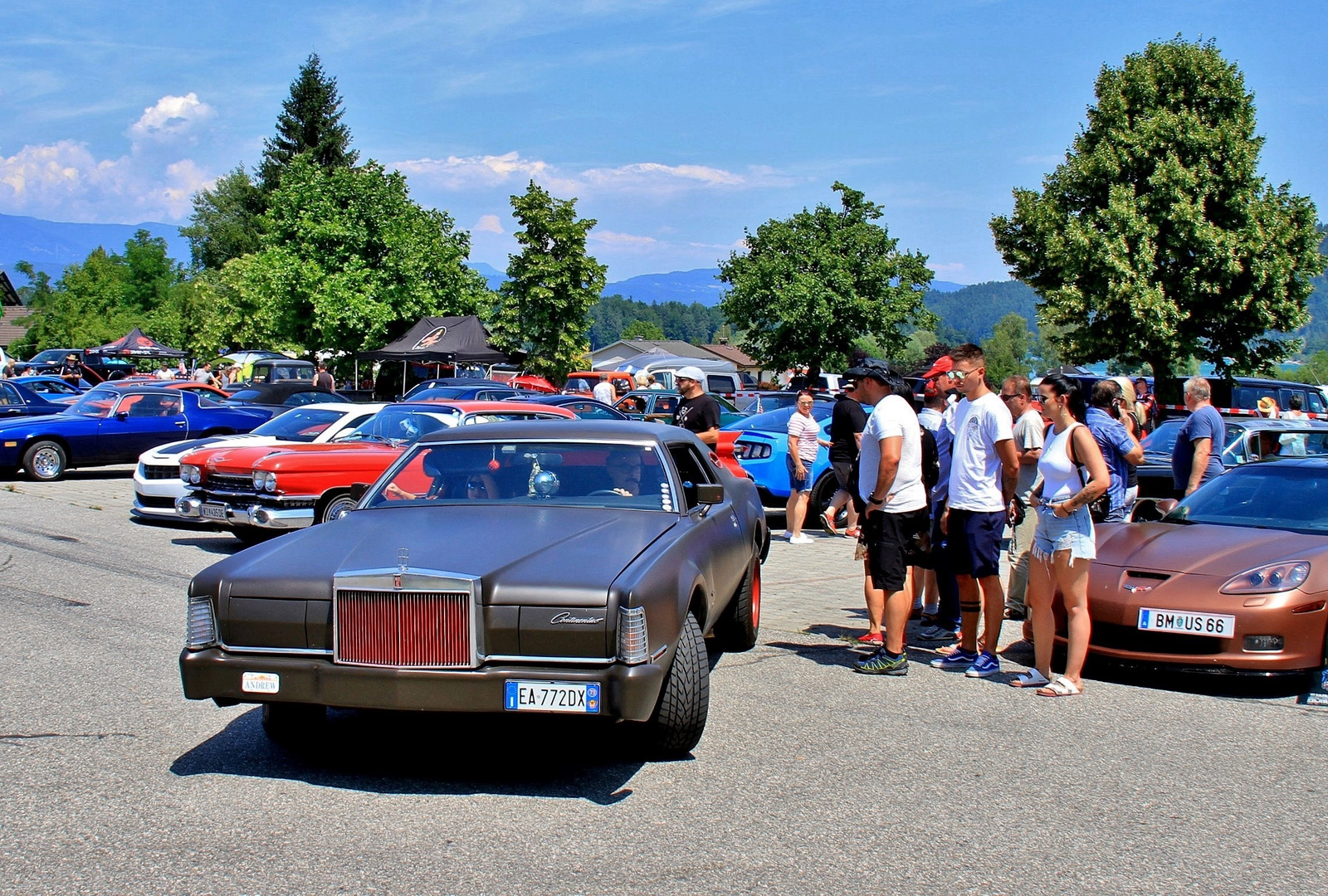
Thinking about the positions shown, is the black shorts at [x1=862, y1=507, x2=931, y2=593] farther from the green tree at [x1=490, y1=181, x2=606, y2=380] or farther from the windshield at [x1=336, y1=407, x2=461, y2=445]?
the green tree at [x1=490, y1=181, x2=606, y2=380]

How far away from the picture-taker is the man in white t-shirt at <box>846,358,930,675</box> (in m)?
6.44

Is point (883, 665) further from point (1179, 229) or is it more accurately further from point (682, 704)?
point (1179, 229)

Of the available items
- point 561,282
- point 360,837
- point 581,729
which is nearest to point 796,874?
point 360,837

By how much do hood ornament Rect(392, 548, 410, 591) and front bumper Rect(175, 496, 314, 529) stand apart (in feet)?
19.9

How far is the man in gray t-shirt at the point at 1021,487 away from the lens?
24.5ft

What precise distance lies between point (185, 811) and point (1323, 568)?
6.07 meters

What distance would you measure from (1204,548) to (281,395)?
19061mm

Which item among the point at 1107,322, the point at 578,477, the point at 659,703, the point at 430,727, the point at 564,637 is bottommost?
the point at 430,727

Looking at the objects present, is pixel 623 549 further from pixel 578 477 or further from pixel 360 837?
pixel 360 837

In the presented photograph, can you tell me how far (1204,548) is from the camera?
6.86 m

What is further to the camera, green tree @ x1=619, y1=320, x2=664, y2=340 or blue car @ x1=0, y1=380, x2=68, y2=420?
green tree @ x1=619, y1=320, x2=664, y2=340

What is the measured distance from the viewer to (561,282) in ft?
124

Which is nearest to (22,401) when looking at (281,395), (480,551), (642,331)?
(281,395)

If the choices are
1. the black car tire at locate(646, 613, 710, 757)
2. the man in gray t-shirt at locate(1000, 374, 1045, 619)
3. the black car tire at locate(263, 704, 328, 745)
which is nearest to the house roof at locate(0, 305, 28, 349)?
the man in gray t-shirt at locate(1000, 374, 1045, 619)
